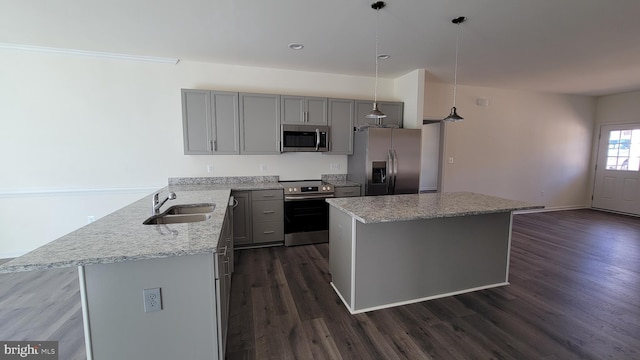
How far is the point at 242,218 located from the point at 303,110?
5.88 ft

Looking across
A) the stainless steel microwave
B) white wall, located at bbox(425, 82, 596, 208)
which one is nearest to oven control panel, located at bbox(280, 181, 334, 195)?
the stainless steel microwave

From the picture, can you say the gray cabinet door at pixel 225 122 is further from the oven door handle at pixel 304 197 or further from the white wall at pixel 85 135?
the oven door handle at pixel 304 197

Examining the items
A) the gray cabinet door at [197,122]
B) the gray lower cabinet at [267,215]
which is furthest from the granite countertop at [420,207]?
the gray cabinet door at [197,122]

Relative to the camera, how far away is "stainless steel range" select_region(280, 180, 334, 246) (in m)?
3.97

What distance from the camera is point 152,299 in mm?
1429

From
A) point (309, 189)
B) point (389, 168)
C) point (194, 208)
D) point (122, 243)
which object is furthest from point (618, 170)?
point (122, 243)

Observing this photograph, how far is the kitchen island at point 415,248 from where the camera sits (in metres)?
2.35

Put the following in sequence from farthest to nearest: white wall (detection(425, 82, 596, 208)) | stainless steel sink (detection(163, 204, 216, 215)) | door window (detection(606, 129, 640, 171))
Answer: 1. door window (detection(606, 129, 640, 171))
2. white wall (detection(425, 82, 596, 208))
3. stainless steel sink (detection(163, 204, 216, 215))

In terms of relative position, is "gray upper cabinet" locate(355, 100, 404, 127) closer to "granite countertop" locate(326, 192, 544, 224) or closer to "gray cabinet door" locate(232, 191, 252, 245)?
"granite countertop" locate(326, 192, 544, 224)

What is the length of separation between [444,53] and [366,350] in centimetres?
346

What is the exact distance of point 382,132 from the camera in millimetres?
4031

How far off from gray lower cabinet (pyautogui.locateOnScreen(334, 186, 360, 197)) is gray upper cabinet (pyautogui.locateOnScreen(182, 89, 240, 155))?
1563 mm

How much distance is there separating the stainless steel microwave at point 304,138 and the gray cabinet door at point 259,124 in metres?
0.12

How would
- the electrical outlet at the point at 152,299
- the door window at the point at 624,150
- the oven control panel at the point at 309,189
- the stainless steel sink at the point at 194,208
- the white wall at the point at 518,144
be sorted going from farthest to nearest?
the door window at the point at 624,150, the white wall at the point at 518,144, the oven control panel at the point at 309,189, the stainless steel sink at the point at 194,208, the electrical outlet at the point at 152,299
